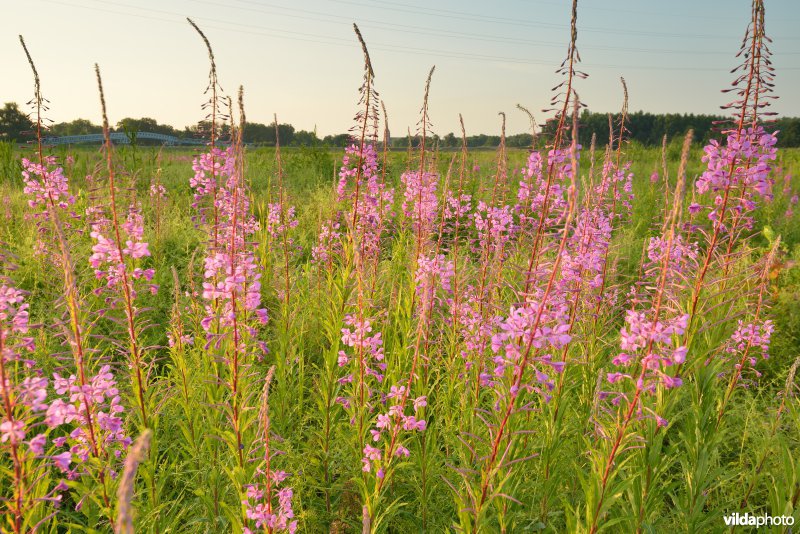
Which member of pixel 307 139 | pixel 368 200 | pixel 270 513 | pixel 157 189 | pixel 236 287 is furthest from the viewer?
pixel 307 139

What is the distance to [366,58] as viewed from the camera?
4.00 meters

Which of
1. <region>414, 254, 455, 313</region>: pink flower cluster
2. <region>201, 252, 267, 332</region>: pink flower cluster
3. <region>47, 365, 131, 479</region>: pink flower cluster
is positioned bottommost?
<region>47, 365, 131, 479</region>: pink flower cluster

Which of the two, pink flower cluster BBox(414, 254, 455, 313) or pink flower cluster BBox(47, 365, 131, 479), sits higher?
pink flower cluster BBox(414, 254, 455, 313)

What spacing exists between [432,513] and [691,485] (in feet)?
5.50

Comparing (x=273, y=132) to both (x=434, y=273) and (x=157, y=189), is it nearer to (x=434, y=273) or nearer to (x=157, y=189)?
(x=157, y=189)

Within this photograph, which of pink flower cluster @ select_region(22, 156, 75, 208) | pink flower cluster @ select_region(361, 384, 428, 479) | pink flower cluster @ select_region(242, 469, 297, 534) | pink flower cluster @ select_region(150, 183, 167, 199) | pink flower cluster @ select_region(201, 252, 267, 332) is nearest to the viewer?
pink flower cluster @ select_region(242, 469, 297, 534)

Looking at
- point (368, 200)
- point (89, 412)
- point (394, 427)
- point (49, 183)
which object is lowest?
point (394, 427)

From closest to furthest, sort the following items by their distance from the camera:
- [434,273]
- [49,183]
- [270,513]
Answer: [270,513]
[434,273]
[49,183]

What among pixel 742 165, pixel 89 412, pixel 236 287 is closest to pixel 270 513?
pixel 89 412

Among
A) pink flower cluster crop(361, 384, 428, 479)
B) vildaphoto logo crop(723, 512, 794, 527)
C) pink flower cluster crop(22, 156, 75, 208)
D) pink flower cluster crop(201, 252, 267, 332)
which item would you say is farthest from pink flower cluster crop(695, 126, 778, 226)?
pink flower cluster crop(22, 156, 75, 208)

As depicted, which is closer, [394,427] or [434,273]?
[394,427]

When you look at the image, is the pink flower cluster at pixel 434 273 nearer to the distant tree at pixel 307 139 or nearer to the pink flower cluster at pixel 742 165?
the pink flower cluster at pixel 742 165

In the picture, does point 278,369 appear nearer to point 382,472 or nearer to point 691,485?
point 382,472

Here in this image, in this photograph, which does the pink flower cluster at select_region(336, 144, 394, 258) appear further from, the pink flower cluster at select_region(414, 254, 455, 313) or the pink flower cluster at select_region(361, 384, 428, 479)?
the pink flower cluster at select_region(361, 384, 428, 479)
